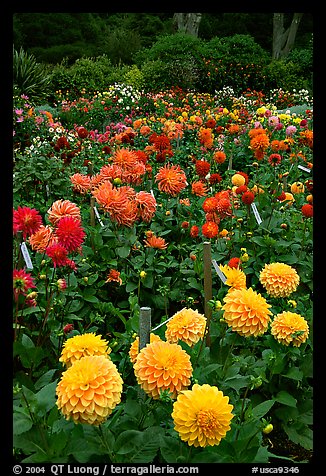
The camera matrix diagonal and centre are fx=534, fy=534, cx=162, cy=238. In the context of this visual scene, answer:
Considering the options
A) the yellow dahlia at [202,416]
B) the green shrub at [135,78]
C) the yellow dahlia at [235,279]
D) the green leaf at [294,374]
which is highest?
the yellow dahlia at [202,416]

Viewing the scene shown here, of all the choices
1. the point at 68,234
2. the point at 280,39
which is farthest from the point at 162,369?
the point at 280,39

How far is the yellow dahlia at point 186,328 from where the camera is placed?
56.5 inches

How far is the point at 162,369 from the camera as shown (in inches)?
46.9

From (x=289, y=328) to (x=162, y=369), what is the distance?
56 cm

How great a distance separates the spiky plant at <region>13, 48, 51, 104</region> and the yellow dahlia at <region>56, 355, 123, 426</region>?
9.08 metres

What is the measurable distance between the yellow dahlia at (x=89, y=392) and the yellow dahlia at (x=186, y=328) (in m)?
0.36

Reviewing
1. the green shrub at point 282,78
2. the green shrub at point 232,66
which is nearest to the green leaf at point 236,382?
the green shrub at point 232,66

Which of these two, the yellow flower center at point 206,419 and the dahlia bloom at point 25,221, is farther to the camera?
the dahlia bloom at point 25,221

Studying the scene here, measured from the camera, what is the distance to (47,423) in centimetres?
127

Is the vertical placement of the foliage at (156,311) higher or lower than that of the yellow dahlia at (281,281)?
lower

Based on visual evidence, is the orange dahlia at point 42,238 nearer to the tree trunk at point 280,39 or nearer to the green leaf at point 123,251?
the green leaf at point 123,251

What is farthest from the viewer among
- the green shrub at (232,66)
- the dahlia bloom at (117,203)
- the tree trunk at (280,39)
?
the tree trunk at (280,39)

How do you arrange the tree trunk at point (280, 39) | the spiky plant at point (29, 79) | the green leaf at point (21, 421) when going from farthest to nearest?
1. the tree trunk at point (280, 39)
2. the spiky plant at point (29, 79)
3. the green leaf at point (21, 421)

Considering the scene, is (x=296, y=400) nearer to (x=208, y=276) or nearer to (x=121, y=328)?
(x=208, y=276)
